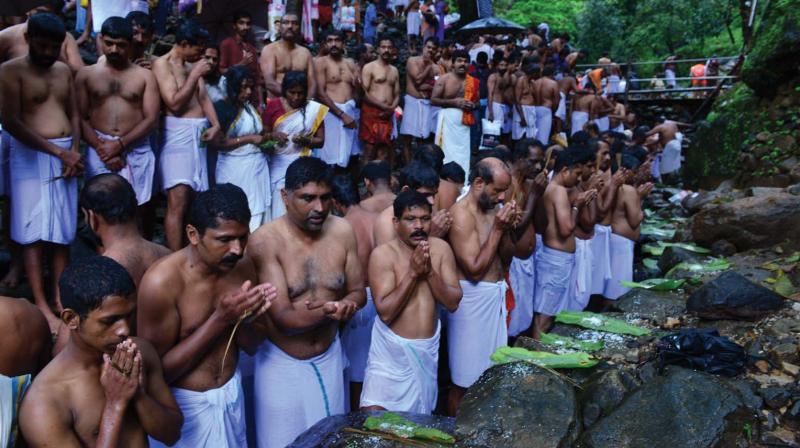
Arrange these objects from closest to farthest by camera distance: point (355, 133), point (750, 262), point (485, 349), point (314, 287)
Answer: point (314, 287)
point (485, 349)
point (750, 262)
point (355, 133)

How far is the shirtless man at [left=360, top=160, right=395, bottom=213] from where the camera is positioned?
5098 mm

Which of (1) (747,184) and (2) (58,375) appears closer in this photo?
A: (2) (58,375)

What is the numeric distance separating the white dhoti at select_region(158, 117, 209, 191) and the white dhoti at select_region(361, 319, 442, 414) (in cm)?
244

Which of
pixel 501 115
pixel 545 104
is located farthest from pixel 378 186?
pixel 545 104

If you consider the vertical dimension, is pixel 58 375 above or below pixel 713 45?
below

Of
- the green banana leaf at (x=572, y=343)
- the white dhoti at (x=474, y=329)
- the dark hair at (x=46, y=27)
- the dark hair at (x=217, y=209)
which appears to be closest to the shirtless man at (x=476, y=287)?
the white dhoti at (x=474, y=329)

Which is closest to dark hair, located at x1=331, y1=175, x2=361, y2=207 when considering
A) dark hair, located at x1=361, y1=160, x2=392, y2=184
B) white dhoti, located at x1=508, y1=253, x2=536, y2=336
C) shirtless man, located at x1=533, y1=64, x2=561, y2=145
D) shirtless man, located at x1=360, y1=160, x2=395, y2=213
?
shirtless man, located at x1=360, y1=160, x2=395, y2=213

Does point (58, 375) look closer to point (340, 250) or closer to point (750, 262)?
point (340, 250)

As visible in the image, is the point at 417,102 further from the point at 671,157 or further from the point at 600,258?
the point at 671,157

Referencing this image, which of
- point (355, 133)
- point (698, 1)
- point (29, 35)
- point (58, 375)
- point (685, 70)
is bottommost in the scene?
point (58, 375)

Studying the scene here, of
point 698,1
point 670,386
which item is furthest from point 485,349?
point 698,1

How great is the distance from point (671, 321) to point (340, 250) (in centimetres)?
328

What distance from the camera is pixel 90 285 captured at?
2.33 metres

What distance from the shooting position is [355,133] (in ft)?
27.5
